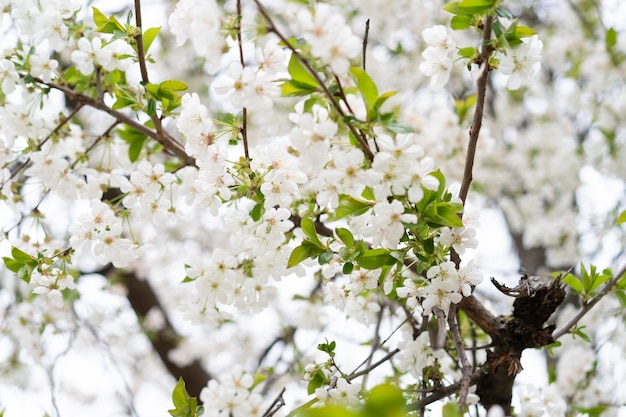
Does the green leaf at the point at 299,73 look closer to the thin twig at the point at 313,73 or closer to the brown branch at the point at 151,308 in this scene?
the thin twig at the point at 313,73

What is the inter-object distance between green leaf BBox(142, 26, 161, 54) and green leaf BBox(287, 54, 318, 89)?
0.52 metres

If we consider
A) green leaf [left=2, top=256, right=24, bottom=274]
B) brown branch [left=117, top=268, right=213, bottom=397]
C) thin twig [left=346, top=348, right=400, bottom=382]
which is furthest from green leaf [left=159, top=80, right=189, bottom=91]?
brown branch [left=117, top=268, right=213, bottom=397]

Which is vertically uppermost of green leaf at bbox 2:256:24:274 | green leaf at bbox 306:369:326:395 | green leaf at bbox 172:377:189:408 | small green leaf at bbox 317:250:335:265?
green leaf at bbox 2:256:24:274

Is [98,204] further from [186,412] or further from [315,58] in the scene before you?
[315,58]

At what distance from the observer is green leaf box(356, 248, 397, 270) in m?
1.19

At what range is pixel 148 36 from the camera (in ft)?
4.76

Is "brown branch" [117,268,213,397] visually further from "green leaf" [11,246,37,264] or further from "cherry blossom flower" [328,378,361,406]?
"cherry blossom flower" [328,378,361,406]

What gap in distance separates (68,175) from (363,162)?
2.69 ft

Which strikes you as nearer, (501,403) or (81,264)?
(501,403)

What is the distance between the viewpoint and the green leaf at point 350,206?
1.15 meters

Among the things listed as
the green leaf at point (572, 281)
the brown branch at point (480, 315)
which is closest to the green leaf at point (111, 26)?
the brown branch at point (480, 315)

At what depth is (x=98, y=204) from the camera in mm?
1357

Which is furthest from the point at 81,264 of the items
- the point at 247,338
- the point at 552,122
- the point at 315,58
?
the point at 552,122

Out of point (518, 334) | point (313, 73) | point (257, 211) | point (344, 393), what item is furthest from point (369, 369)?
point (313, 73)
